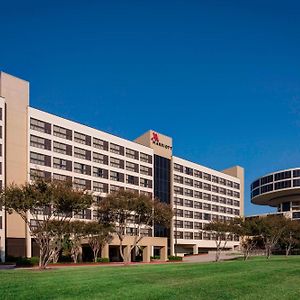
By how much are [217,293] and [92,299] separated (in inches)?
211

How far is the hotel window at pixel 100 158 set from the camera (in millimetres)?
94188

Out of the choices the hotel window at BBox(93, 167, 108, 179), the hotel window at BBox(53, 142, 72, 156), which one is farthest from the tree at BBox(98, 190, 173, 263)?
the hotel window at BBox(93, 167, 108, 179)

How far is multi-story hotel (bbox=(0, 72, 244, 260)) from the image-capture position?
75.8 meters

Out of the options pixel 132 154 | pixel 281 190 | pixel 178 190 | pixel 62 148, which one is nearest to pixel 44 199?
pixel 62 148

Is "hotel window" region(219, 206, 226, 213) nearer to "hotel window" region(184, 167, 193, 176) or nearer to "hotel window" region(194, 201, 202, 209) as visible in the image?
"hotel window" region(194, 201, 202, 209)

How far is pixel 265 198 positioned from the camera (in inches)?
6624

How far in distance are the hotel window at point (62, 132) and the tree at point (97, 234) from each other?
71.2ft

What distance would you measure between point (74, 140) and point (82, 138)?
2.57 m

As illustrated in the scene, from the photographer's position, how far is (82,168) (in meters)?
90.6

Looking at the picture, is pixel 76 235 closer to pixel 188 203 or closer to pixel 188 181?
pixel 188 203

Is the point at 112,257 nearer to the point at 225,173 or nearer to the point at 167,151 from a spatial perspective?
the point at 167,151

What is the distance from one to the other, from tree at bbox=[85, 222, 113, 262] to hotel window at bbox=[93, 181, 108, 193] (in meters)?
20.0

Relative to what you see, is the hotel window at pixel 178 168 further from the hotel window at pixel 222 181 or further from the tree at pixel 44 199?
the tree at pixel 44 199

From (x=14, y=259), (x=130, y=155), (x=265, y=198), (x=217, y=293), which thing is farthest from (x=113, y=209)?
(x=265, y=198)
